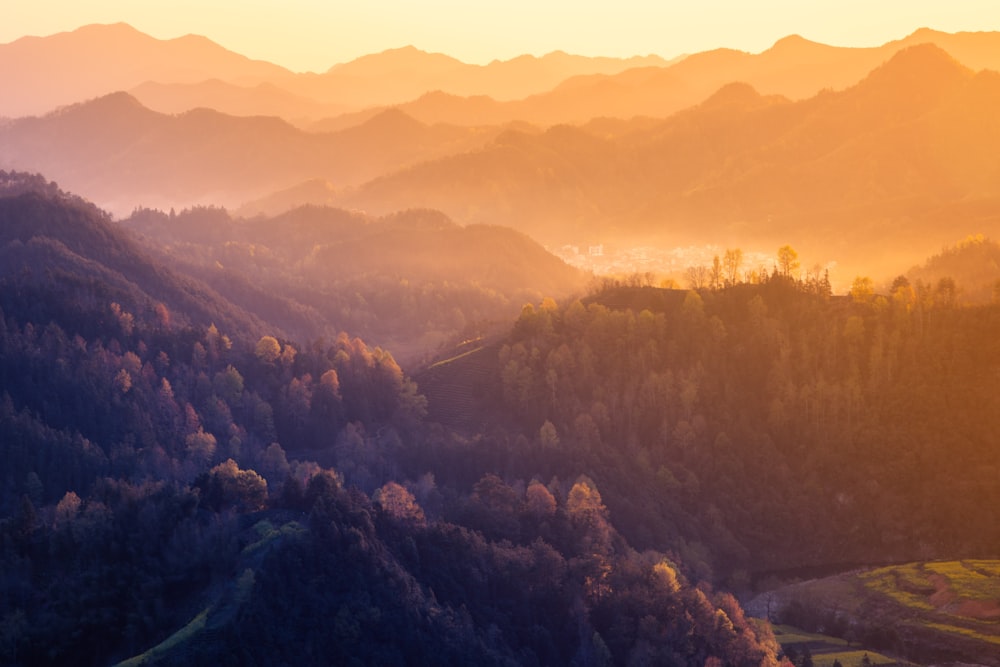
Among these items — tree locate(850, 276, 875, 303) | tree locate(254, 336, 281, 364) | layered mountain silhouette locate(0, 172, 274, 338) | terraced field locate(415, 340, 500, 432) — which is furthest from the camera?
layered mountain silhouette locate(0, 172, 274, 338)

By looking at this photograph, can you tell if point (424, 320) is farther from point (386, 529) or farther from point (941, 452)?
point (386, 529)

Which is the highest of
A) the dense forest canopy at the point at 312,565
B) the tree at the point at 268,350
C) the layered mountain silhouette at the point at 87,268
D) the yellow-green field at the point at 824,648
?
the layered mountain silhouette at the point at 87,268

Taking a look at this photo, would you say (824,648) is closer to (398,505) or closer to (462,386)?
(398,505)

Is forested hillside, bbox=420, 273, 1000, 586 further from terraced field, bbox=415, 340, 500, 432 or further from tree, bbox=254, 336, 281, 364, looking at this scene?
tree, bbox=254, 336, 281, 364

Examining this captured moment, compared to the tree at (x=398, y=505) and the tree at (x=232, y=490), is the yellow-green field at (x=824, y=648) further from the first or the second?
the tree at (x=232, y=490)

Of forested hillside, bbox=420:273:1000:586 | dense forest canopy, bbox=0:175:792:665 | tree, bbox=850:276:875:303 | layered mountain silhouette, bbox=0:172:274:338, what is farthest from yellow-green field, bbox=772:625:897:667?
layered mountain silhouette, bbox=0:172:274:338

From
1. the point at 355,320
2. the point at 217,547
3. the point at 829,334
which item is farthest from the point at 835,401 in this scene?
the point at 355,320

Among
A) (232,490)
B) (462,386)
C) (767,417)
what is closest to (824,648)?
(767,417)

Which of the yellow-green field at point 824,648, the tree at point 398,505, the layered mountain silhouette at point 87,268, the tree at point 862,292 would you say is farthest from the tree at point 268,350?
the yellow-green field at point 824,648

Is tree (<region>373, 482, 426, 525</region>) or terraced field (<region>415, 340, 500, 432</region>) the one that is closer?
tree (<region>373, 482, 426, 525</region>)
